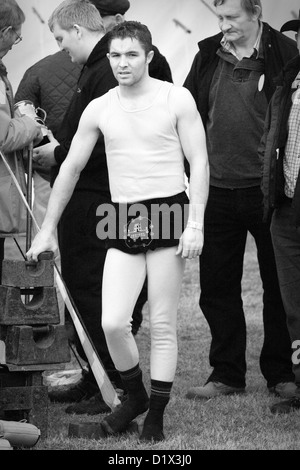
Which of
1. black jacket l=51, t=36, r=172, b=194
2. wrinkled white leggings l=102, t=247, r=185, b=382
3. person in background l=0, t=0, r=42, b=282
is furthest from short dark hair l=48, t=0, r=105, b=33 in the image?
wrinkled white leggings l=102, t=247, r=185, b=382

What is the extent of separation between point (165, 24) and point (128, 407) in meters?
3.71

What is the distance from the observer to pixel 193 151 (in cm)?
515

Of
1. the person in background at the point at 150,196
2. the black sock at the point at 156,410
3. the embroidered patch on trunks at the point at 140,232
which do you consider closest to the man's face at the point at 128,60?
the person in background at the point at 150,196

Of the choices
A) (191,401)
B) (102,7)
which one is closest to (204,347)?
(191,401)

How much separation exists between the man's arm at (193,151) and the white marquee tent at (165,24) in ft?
9.92

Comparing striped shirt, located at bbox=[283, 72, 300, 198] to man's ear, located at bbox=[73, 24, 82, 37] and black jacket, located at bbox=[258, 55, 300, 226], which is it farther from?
man's ear, located at bbox=[73, 24, 82, 37]

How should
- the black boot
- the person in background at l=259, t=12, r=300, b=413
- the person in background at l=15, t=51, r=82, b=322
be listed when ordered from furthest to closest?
the person in background at l=15, t=51, r=82, b=322, the black boot, the person in background at l=259, t=12, r=300, b=413

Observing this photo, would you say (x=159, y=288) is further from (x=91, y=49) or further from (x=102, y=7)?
(x=102, y=7)

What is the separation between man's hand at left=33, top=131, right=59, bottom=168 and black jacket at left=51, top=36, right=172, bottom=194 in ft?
0.13

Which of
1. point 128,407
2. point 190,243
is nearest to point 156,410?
point 128,407

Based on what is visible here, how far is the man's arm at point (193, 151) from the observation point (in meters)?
5.09

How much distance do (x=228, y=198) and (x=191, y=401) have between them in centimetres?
108

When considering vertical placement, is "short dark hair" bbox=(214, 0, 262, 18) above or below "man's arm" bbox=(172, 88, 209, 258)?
above

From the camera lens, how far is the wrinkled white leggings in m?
5.07
